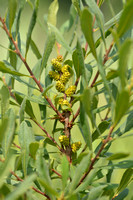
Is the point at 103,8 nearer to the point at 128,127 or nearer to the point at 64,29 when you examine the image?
the point at 64,29

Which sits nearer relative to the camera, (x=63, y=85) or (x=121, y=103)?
(x=121, y=103)

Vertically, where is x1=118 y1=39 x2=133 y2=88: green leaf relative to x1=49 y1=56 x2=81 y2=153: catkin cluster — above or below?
below

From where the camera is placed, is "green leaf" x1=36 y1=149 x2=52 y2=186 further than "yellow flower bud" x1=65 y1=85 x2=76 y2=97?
No

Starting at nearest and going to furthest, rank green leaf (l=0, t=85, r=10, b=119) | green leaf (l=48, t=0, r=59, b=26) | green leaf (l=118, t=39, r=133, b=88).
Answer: green leaf (l=118, t=39, r=133, b=88) < green leaf (l=0, t=85, r=10, b=119) < green leaf (l=48, t=0, r=59, b=26)

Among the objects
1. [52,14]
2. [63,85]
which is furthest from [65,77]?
[52,14]

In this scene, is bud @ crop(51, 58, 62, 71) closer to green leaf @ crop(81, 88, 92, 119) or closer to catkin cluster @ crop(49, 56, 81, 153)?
catkin cluster @ crop(49, 56, 81, 153)

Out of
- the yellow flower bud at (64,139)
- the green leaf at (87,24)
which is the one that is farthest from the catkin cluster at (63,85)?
the green leaf at (87,24)

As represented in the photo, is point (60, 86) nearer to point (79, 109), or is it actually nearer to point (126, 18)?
point (79, 109)

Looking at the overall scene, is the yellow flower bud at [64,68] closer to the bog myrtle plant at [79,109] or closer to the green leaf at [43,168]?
the bog myrtle plant at [79,109]

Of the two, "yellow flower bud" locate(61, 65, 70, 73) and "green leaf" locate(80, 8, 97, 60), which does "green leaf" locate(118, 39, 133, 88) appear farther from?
"yellow flower bud" locate(61, 65, 70, 73)

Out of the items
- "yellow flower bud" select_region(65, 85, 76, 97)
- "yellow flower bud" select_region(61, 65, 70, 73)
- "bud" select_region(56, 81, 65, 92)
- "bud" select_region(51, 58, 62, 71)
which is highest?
"bud" select_region(51, 58, 62, 71)

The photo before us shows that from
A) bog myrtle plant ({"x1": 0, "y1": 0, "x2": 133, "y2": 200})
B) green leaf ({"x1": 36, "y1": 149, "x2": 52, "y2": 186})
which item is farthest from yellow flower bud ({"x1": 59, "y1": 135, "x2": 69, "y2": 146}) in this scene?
green leaf ({"x1": 36, "y1": 149, "x2": 52, "y2": 186})

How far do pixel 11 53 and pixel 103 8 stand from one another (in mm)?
1205

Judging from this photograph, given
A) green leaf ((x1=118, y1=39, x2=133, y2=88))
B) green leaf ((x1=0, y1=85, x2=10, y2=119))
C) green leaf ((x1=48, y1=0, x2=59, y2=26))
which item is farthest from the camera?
green leaf ((x1=48, y1=0, x2=59, y2=26))
